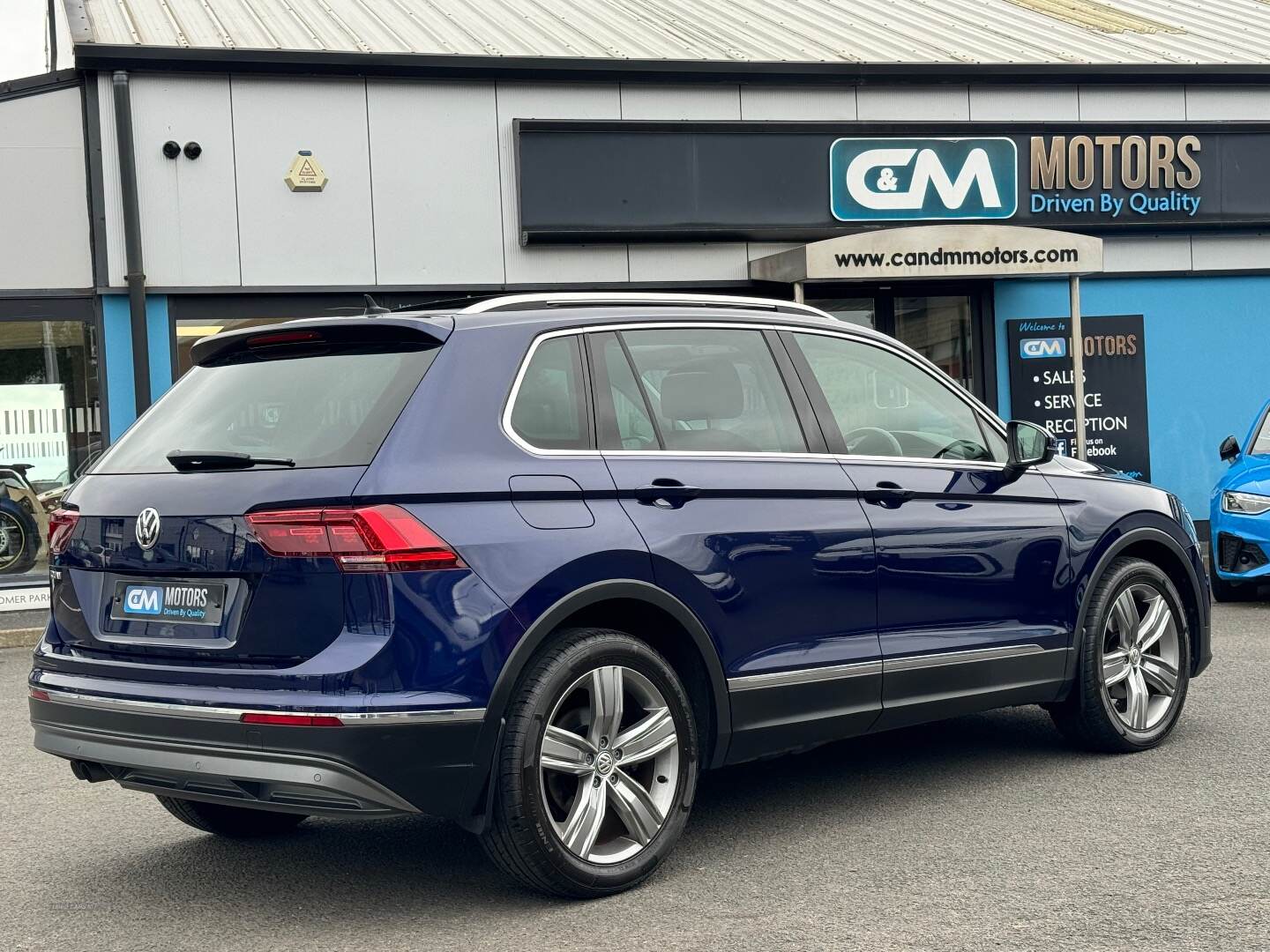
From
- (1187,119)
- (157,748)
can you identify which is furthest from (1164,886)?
(1187,119)

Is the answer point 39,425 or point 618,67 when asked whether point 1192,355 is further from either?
point 39,425

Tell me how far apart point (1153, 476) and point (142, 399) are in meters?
10.4

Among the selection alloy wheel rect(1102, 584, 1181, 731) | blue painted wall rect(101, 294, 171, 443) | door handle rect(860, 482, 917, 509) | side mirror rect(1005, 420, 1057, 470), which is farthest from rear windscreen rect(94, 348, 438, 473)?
blue painted wall rect(101, 294, 171, 443)

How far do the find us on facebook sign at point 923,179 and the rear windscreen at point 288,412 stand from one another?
1148 centimetres

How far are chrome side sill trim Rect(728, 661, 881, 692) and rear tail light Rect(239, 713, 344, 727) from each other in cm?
134

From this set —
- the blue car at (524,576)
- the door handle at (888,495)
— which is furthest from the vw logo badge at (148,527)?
the door handle at (888,495)

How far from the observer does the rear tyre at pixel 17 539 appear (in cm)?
1314

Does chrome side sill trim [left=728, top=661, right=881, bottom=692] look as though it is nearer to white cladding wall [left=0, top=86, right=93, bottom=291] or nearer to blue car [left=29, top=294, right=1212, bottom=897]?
blue car [left=29, top=294, right=1212, bottom=897]

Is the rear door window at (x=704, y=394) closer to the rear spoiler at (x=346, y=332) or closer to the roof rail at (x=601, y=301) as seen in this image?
the roof rail at (x=601, y=301)

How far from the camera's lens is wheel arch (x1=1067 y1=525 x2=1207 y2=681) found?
6.09 meters

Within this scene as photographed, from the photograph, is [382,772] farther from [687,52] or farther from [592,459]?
[687,52]

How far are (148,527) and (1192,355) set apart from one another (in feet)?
47.3

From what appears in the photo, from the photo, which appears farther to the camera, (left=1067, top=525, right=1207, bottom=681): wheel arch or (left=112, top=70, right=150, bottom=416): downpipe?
(left=112, top=70, right=150, bottom=416): downpipe

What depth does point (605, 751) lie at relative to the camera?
447 cm
